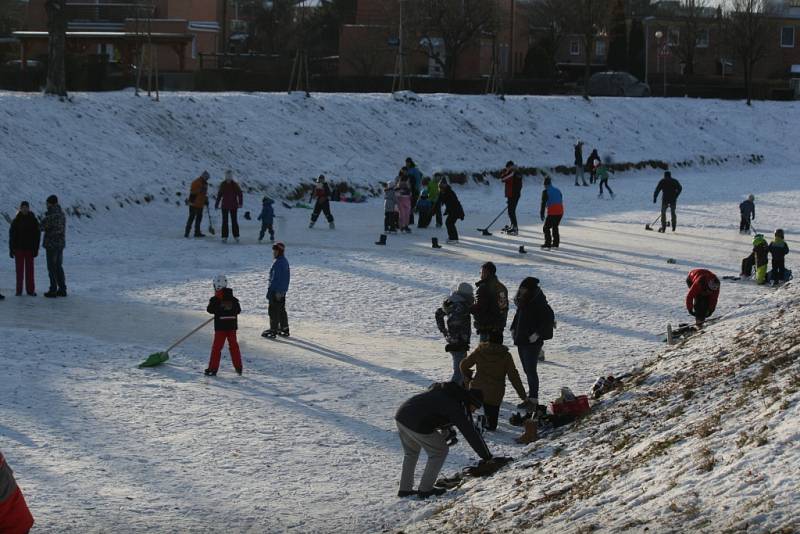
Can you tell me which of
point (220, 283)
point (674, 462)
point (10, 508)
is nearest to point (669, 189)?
point (220, 283)

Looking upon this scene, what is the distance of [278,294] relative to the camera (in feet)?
52.2

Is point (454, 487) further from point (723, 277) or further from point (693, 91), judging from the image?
point (693, 91)

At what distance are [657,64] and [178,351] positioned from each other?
76767 millimetres

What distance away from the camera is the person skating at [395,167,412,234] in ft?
88.9

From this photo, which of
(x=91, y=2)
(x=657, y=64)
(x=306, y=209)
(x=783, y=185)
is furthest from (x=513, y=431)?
(x=657, y=64)

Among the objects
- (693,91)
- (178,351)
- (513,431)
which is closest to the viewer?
(513,431)

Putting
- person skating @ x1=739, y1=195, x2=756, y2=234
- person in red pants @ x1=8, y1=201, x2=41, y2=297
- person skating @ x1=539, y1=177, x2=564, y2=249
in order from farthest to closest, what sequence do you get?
person skating @ x1=739, y1=195, x2=756, y2=234 → person skating @ x1=539, y1=177, x2=564, y2=249 → person in red pants @ x1=8, y1=201, x2=41, y2=297

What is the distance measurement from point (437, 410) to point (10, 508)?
3696mm

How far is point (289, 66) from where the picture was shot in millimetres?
58375

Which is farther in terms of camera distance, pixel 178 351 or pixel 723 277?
pixel 723 277

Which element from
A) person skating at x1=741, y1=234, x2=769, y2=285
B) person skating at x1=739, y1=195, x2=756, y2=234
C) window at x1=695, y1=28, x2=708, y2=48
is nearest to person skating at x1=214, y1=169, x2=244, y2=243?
person skating at x1=741, y1=234, x2=769, y2=285

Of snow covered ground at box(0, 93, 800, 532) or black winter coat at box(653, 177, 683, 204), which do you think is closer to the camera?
snow covered ground at box(0, 93, 800, 532)

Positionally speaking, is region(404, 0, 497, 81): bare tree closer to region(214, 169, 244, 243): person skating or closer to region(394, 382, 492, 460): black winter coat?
region(214, 169, 244, 243): person skating

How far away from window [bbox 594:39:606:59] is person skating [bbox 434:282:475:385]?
84.6m
